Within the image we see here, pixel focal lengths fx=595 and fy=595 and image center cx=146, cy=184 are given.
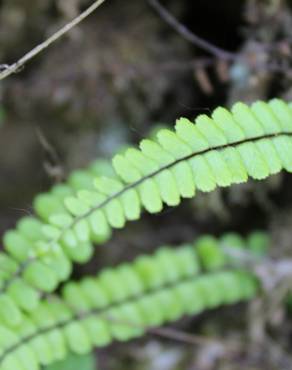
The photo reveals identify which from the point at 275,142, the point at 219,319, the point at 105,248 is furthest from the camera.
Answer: the point at 105,248

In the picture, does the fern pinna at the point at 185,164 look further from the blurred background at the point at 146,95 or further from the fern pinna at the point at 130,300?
the blurred background at the point at 146,95

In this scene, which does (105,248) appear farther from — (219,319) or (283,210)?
(283,210)

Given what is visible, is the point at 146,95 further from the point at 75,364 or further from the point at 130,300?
the point at 75,364

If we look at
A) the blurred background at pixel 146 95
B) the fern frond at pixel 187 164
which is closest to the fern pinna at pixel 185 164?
the fern frond at pixel 187 164

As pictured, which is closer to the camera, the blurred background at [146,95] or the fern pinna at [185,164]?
the fern pinna at [185,164]

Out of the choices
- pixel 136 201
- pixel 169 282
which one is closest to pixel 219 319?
pixel 169 282

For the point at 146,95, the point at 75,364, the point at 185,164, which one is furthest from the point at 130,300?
the point at 146,95
